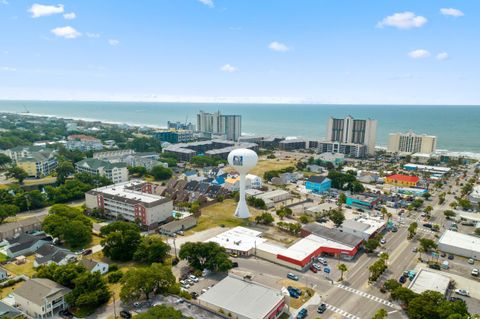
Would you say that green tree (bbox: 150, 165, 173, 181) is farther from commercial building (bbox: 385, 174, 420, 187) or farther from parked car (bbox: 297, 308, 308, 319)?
parked car (bbox: 297, 308, 308, 319)

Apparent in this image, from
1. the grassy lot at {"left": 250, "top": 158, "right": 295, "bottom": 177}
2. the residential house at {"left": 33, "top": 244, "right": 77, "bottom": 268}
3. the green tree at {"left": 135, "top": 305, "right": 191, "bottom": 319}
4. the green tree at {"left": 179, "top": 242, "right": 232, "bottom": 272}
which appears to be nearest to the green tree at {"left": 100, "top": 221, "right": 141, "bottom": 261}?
the residential house at {"left": 33, "top": 244, "right": 77, "bottom": 268}

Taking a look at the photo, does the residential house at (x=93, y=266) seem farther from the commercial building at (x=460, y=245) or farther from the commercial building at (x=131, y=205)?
the commercial building at (x=460, y=245)

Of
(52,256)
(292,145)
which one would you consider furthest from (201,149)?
(52,256)

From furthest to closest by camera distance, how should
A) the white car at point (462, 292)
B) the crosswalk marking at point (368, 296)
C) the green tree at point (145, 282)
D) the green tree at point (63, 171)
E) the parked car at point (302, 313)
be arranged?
the green tree at point (63, 171) < the white car at point (462, 292) < the crosswalk marking at point (368, 296) < the green tree at point (145, 282) < the parked car at point (302, 313)

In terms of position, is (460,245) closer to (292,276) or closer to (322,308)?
(292,276)

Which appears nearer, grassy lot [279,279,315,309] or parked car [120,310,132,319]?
parked car [120,310,132,319]

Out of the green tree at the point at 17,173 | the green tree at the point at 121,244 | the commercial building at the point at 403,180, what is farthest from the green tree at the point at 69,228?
the commercial building at the point at 403,180
